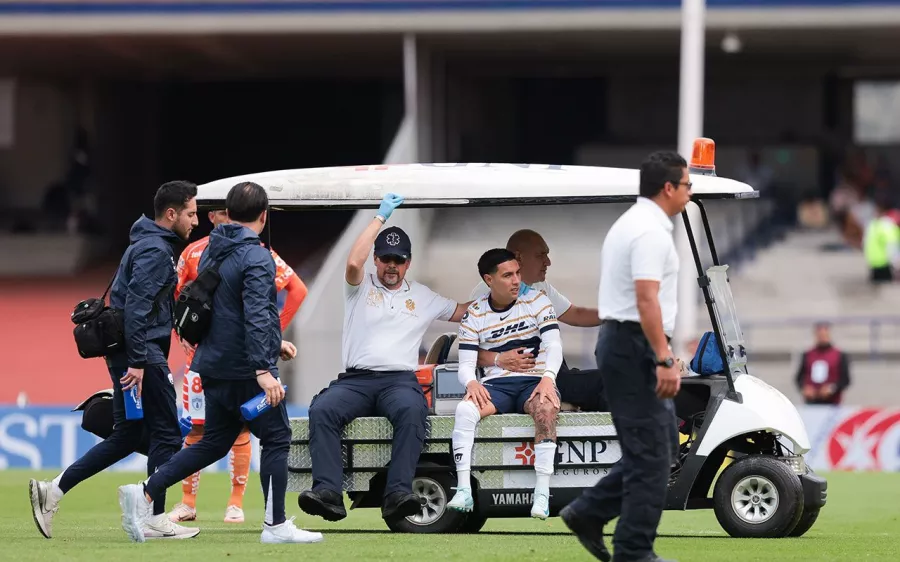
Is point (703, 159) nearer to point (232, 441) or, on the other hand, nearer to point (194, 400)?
point (232, 441)

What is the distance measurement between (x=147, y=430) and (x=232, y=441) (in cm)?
64

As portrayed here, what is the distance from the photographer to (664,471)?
6910 millimetres

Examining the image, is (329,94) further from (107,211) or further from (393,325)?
(393,325)

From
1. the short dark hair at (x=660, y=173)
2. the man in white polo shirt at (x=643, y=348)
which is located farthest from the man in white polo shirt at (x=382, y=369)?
the short dark hair at (x=660, y=173)

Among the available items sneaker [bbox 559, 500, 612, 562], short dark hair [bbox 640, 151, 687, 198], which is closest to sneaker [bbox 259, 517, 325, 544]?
sneaker [bbox 559, 500, 612, 562]

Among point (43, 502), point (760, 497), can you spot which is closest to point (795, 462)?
point (760, 497)

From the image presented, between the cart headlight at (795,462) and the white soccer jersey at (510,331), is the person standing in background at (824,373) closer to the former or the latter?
the cart headlight at (795,462)

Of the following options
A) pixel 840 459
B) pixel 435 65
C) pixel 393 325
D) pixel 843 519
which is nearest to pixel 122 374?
pixel 393 325

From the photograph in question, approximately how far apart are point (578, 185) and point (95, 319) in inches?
106

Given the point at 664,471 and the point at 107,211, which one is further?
the point at 107,211

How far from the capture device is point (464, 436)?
8.99 meters

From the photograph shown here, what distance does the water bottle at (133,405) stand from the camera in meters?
8.63

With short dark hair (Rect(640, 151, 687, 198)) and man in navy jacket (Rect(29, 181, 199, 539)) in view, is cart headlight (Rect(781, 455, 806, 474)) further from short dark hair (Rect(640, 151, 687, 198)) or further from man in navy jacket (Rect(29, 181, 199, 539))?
man in navy jacket (Rect(29, 181, 199, 539))

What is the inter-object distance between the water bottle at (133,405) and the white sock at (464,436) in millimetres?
1694
